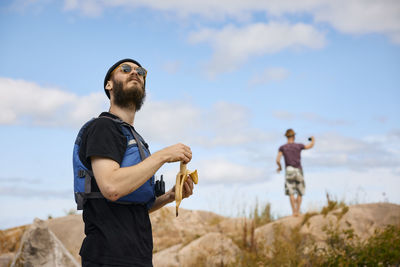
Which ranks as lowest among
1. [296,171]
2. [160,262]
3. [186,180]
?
[160,262]

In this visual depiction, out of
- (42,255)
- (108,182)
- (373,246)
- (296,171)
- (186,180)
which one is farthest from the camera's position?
(296,171)

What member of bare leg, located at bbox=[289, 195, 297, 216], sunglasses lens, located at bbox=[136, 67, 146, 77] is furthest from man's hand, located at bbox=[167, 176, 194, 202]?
bare leg, located at bbox=[289, 195, 297, 216]

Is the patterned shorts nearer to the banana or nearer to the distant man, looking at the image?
the distant man

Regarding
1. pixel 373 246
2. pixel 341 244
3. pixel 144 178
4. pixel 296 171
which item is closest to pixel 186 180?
pixel 144 178

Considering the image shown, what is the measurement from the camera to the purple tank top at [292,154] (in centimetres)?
1306

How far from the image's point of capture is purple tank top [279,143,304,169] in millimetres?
13062

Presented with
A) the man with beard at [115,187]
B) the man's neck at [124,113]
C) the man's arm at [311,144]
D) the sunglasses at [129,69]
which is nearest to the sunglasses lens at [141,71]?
the sunglasses at [129,69]

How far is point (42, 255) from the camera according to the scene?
5918mm

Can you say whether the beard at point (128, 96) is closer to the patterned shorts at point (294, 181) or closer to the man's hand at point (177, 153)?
the man's hand at point (177, 153)

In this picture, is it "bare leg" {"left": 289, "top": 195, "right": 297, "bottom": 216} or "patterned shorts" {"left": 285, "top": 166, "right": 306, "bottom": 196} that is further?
"bare leg" {"left": 289, "top": 195, "right": 297, "bottom": 216}

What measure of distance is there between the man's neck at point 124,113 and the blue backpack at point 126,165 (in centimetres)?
19

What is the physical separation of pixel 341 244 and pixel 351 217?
2844 mm

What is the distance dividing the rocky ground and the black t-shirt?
5.18 metres

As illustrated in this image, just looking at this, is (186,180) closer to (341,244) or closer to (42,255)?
(42,255)
